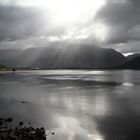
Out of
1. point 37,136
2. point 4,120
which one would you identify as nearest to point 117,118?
point 37,136

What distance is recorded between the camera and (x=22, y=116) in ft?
133

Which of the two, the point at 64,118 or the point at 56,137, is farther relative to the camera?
the point at 64,118

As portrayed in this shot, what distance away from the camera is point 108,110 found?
4506 centimetres

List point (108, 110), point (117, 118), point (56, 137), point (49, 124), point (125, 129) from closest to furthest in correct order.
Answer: point (56, 137)
point (125, 129)
point (49, 124)
point (117, 118)
point (108, 110)

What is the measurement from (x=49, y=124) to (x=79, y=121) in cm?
515

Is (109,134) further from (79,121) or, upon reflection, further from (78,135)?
(79,121)

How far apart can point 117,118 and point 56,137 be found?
14303mm

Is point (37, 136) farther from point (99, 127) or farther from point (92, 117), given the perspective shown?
point (92, 117)

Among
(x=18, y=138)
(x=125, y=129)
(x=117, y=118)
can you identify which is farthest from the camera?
(x=117, y=118)

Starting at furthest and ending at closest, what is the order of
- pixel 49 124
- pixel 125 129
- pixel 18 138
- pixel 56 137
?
pixel 49 124, pixel 125 129, pixel 56 137, pixel 18 138

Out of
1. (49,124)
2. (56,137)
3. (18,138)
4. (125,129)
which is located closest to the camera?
(18,138)

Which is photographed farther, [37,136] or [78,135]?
[78,135]

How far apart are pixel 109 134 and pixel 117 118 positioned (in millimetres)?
9557

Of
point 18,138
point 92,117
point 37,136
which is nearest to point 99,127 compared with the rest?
point 92,117
